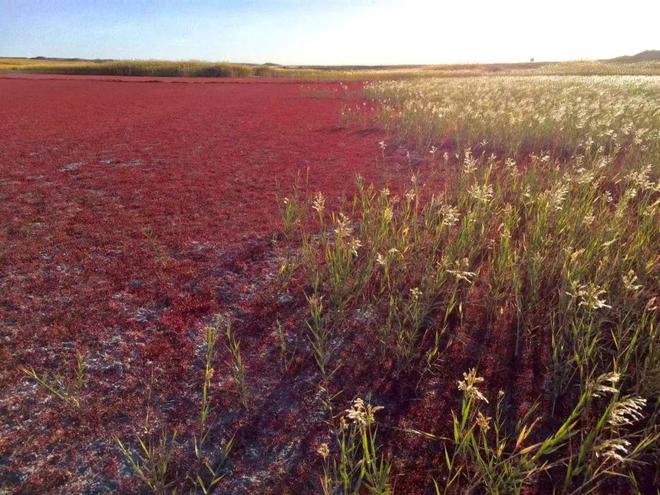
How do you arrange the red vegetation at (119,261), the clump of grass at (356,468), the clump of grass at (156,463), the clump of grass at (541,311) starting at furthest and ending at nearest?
1. the red vegetation at (119,261)
2. the clump of grass at (541,311)
3. the clump of grass at (156,463)
4. the clump of grass at (356,468)

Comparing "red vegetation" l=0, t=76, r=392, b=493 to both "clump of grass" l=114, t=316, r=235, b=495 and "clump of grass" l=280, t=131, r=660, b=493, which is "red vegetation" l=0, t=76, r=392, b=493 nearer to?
"clump of grass" l=114, t=316, r=235, b=495

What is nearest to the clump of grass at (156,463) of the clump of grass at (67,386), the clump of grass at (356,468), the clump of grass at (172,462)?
the clump of grass at (172,462)

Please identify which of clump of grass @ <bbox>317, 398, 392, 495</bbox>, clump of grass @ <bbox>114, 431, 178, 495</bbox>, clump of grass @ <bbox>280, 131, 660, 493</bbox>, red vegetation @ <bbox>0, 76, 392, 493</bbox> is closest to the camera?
clump of grass @ <bbox>317, 398, 392, 495</bbox>

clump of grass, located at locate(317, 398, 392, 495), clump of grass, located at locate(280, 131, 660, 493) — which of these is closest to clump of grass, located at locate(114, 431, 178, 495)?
clump of grass, located at locate(317, 398, 392, 495)

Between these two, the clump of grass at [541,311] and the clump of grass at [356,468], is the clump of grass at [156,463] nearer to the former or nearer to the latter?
the clump of grass at [356,468]

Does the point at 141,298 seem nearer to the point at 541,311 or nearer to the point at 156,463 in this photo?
the point at 156,463

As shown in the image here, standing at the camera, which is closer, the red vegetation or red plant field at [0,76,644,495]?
red plant field at [0,76,644,495]

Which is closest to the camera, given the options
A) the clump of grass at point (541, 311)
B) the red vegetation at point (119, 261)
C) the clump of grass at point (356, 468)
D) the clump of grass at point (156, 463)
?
the clump of grass at point (356, 468)

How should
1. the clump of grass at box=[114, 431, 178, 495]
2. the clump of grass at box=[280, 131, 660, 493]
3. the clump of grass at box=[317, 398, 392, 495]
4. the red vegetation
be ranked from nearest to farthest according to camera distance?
1. the clump of grass at box=[317, 398, 392, 495]
2. the clump of grass at box=[114, 431, 178, 495]
3. the clump of grass at box=[280, 131, 660, 493]
4. the red vegetation

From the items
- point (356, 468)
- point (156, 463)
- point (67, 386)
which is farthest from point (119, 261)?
point (356, 468)

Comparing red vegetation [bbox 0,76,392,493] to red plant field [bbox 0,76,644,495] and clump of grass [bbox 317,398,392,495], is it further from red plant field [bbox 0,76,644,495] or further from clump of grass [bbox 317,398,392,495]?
clump of grass [bbox 317,398,392,495]

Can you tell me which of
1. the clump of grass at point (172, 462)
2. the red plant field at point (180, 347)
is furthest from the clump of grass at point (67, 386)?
the clump of grass at point (172, 462)

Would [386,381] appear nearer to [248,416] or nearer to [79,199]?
[248,416]

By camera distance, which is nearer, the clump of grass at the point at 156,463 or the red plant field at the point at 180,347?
the clump of grass at the point at 156,463
